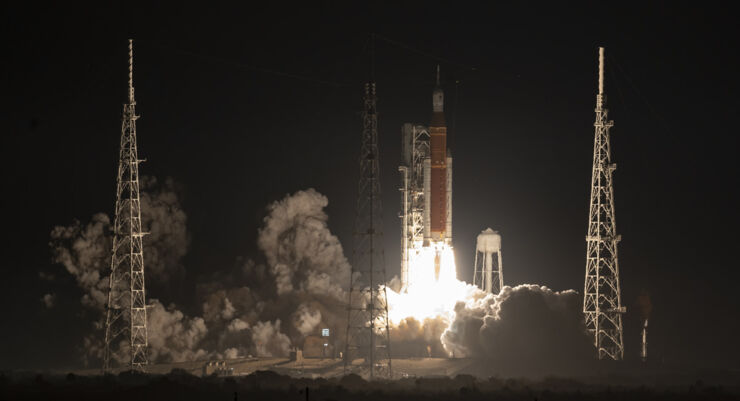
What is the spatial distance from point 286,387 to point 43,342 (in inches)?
1330

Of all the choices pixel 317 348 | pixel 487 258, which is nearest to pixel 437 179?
pixel 487 258

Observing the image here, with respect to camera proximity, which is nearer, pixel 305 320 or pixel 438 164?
pixel 438 164

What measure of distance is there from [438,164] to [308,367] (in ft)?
58.3

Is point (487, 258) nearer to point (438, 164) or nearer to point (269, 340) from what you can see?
point (438, 164)

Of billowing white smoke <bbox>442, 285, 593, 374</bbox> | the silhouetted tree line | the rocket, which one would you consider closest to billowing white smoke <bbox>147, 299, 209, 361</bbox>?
the silhouetted tree line

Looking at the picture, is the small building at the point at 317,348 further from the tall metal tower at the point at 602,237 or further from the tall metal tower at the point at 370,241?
the tall metal tower at the point at 602,237

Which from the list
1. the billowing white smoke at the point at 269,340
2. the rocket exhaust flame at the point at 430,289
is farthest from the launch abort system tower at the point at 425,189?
the billowing white smoke at the point at 269,340

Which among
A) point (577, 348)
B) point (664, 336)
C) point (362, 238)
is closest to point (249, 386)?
point (362, 238)

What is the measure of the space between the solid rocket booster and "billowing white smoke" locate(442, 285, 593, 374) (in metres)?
9.37

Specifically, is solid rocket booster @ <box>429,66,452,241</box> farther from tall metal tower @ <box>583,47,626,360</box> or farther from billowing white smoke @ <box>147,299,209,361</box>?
billowing white smoke @ <box>147,299,209,361</box>

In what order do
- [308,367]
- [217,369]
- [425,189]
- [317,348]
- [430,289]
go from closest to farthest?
[217,369] → [308,367] → [425,189] → [317,348] → [430,289]

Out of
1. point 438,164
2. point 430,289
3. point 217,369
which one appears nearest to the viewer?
point 217,369

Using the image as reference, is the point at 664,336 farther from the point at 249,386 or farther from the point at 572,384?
the point at 249,386

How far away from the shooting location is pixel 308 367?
10344cm
